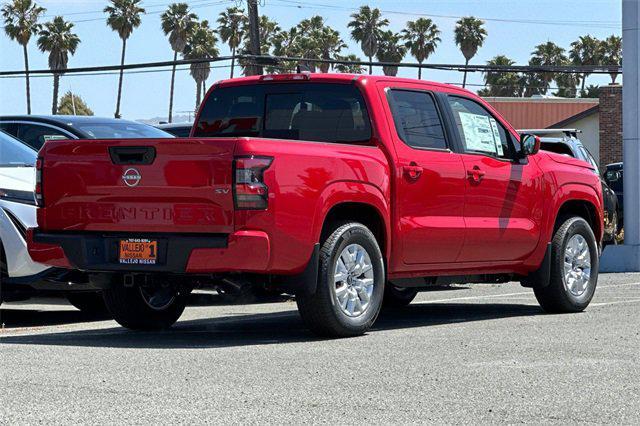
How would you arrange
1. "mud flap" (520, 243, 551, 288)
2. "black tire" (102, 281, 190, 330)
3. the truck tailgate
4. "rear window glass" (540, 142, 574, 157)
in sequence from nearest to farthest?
1. the truck tailgate
2. "black tire" (102, 281, 190, 330)
3. "mud flap" (520, 243, 551, 288)
4. "rear window glass" (540, 142, 574, 157)

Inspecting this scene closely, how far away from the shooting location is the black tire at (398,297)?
42.1 feet

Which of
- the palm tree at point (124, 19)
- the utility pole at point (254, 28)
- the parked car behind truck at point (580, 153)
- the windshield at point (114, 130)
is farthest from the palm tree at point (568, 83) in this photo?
the windshield at point (114, 130)

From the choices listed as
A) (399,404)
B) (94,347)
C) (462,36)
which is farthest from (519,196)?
(462,36)

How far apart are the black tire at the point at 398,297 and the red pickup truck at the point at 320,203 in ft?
4.64

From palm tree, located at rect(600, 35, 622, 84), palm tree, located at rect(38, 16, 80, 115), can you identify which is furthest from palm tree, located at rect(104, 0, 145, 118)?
palm tree, located at rect(600, 35, 622, 84)

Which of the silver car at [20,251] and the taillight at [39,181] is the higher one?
the taillight at [39,181]

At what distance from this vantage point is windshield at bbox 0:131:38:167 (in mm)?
11641

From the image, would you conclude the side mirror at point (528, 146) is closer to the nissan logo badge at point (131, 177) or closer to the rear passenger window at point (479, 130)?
the rear passenger window at point (479, 130)

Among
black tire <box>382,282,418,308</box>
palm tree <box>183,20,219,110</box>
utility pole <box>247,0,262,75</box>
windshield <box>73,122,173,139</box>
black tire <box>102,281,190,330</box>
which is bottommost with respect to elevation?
black tire <box>382,282,418,308</box>

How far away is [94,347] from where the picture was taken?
9.25 metres

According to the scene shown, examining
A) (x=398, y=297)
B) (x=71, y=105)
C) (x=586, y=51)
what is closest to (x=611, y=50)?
(x=586, y=51)

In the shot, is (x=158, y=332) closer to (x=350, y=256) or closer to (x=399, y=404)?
(x=350, y=256)

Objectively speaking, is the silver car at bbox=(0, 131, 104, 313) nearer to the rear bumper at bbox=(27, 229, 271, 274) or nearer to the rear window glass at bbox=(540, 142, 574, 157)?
the rear bumper at bbox=(27, 229, 271, 274)

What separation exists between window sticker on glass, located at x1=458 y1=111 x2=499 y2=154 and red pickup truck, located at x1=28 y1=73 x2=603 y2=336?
1 cm
